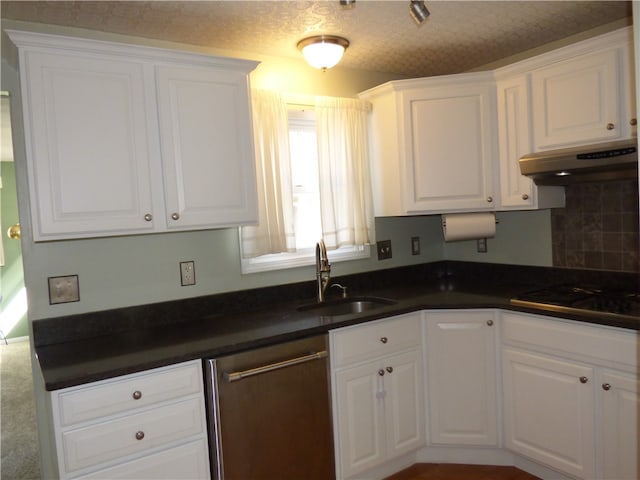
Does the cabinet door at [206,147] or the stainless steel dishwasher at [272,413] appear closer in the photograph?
the stainless steel dishwasher at [272,413]

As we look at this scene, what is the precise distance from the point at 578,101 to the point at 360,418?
6.30ft

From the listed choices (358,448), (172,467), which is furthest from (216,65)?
(358,448)

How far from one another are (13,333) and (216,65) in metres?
6.02

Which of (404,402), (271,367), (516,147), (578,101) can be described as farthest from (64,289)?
(578,101)

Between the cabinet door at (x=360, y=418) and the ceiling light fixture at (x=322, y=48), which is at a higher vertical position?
the ceiling light fixture at (x=322, y=48)

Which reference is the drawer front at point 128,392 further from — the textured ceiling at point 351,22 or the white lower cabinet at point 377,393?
the textured ceiling at point 351,22

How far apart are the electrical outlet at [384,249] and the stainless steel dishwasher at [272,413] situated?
1.16m

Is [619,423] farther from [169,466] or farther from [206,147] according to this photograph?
[206,147]

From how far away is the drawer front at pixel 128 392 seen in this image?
1.61 m

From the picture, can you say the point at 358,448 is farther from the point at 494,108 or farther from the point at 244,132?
the point at 494,108

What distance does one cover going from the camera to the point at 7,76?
2014 mm

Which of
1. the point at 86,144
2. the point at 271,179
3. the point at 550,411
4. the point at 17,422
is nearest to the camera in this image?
the point at 86,144

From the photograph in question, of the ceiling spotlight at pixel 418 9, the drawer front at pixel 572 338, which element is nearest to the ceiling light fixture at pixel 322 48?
the ceiling spotlight at pixel 418 9

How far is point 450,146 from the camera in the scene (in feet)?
9.19
